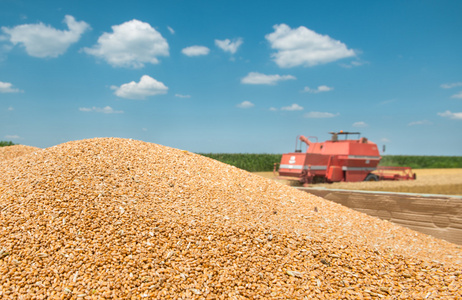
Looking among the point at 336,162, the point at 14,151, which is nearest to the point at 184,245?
the point at 14,151

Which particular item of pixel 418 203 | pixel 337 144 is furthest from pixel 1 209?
pixel 337 144

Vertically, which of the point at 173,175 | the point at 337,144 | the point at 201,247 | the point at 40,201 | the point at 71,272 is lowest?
the point at 71,272

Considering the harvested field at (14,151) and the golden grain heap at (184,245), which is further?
the harvested field at (14,151)

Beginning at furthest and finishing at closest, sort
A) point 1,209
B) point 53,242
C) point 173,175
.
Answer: point 173,175 → point 1,209 → point 53,242

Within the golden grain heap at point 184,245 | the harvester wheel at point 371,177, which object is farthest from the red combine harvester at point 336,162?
the golden grain heap at point 184,245

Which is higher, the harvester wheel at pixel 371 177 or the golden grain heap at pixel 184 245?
the harvester wheel at pixel 371 177

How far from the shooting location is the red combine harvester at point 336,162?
8969mm

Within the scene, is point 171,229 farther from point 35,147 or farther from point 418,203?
point 35,147

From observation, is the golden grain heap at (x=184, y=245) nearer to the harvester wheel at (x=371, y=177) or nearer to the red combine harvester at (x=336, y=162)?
the red combine harvester at (x=336, y=162)

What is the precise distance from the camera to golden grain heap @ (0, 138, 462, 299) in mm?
2057

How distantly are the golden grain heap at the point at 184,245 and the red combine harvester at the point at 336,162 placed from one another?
18.6ft

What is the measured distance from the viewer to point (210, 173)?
3.60 m

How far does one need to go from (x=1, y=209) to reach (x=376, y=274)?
9.58 feet

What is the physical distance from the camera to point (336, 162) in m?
9.23
